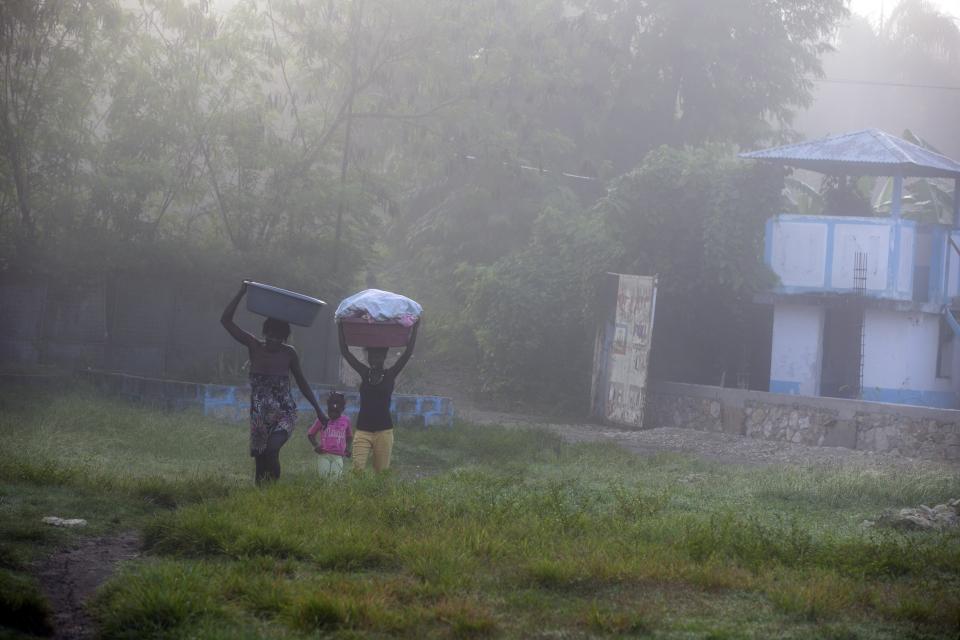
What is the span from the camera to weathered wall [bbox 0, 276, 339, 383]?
18672mm

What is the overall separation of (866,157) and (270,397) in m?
17.8

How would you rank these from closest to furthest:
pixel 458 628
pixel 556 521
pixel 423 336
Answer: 1. pixel 458 628
2. pixel 556 521
3. pixel 423 336

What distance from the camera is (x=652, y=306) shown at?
20750mm

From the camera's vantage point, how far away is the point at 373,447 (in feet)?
31.3

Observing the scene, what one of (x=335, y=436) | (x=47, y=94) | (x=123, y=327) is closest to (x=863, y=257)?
(x=123, y=327)

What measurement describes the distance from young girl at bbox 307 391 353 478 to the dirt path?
194cm

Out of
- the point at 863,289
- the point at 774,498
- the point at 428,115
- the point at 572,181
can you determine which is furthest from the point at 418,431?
the point at 572,181

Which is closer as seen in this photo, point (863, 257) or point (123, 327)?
point (123, 327)

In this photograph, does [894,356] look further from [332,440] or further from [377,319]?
[332,440]

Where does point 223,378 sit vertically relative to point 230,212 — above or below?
below

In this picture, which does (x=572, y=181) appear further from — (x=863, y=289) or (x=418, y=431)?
(x=418, y=431)

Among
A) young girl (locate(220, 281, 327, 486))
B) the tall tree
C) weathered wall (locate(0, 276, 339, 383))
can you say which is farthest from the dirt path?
the tall tree

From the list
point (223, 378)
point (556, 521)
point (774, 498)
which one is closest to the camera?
point (556, 521)

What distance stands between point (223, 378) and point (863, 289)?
1357cm
